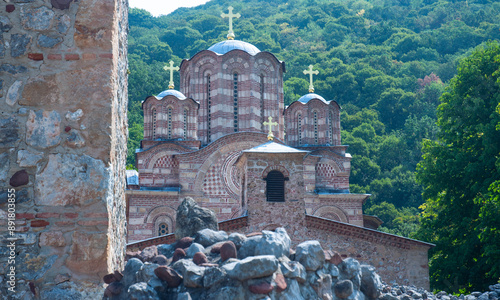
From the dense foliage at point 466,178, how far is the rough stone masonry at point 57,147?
11603 mm

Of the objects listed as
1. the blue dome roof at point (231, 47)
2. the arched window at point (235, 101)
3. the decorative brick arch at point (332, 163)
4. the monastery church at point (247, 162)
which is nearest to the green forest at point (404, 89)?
the monastery church at point (247, 162)

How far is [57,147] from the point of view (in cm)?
352

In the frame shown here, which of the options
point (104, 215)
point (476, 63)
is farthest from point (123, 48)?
point (476, 63)

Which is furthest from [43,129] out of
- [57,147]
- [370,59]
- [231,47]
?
[370,59]

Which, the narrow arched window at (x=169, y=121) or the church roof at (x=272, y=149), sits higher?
the narrow arched window at (x=169, y=121)

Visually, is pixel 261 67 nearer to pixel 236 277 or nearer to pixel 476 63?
pixel 476 63

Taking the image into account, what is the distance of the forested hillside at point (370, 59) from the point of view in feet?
123

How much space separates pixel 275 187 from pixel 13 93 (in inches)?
449

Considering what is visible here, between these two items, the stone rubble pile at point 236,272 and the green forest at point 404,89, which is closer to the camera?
the stone rubble pile at point 236,272

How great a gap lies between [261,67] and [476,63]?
815 cm

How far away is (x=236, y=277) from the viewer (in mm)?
3475

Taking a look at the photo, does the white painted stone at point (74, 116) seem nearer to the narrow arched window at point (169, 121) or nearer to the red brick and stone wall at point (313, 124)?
the narrow arched window at point (169, 121)

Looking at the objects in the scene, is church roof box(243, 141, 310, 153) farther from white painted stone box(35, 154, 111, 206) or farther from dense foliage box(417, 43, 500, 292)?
white painted stone box(35, 154, 111, 206)

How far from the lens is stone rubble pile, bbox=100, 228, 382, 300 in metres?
3.46
